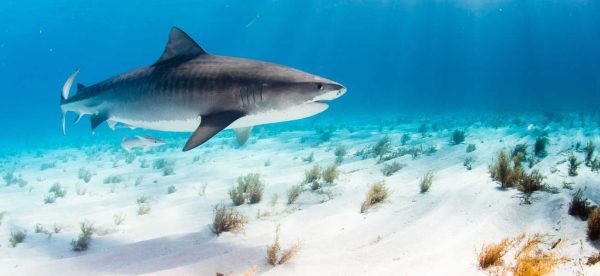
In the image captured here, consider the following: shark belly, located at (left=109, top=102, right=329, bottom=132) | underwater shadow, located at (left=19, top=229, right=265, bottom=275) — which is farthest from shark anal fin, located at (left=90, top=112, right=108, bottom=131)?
underwater shadow, located at (left=19, top=229, right=265, bottom=275)

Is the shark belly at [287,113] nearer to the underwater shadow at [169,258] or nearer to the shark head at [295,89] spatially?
the shark head at [295,89]

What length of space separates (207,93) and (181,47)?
140cm

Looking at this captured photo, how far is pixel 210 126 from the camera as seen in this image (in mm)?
4059

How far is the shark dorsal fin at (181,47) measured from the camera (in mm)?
5391

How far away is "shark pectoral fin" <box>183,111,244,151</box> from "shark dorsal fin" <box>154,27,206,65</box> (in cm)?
159

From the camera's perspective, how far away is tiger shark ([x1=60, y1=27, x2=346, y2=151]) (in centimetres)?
409

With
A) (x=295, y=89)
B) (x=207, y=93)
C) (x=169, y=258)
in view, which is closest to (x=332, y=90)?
(x=295, y=89)

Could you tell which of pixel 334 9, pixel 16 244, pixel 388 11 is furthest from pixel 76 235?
pixel 388 11

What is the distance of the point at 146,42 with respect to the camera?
5167 inches

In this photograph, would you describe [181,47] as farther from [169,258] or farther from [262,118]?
[169,258]

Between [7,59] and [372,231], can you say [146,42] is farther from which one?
[372,231]

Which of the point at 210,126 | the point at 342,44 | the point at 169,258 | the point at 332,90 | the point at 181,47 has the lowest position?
the point at 169,258

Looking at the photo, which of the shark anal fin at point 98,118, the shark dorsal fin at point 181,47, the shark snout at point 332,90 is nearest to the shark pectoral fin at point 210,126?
the shark snout at point 332,90

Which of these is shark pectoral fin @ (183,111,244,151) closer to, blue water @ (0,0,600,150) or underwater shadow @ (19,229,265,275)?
underwater shadow @ (19,229,265,275)
